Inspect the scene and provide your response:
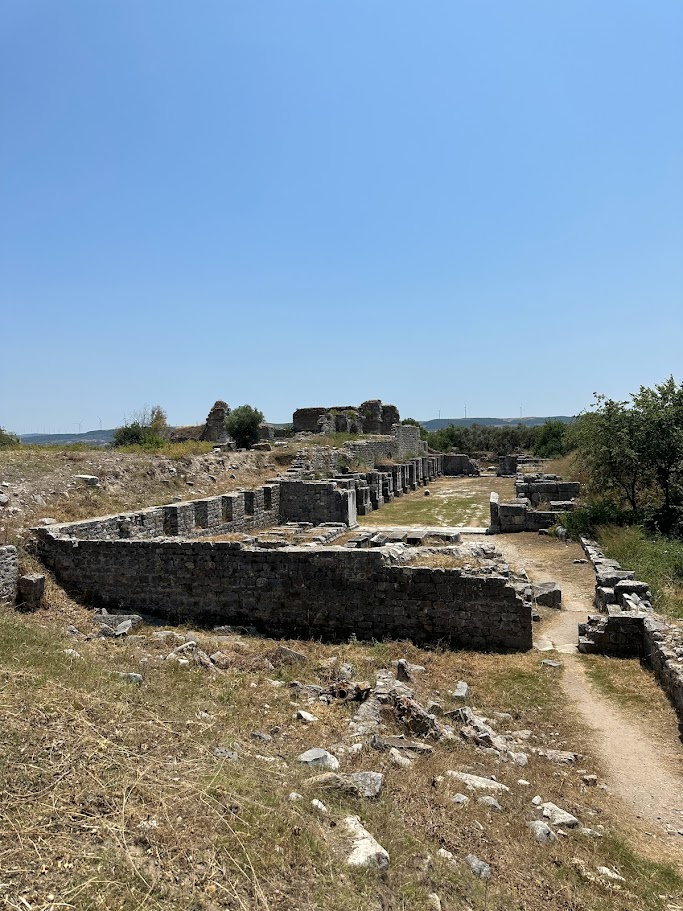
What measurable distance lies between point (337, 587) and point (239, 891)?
655cm

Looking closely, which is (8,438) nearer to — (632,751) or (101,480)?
(101,480)

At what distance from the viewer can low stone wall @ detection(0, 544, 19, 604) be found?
33.0 ft

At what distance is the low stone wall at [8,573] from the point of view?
10.0 metres

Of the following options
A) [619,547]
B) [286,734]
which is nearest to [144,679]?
[286,734]

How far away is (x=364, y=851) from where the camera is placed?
145 inches

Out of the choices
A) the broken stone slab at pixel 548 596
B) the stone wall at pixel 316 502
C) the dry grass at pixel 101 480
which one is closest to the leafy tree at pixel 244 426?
the dry grass at pixel 101 480

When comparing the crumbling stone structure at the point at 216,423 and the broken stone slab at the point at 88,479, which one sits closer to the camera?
the broken stone slab at the point at 88,479

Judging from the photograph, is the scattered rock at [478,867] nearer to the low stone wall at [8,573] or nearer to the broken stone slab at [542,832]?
the broken stone slab at [542,832]

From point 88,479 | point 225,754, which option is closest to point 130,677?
point 225,754

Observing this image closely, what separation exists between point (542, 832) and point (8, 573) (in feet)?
30.9

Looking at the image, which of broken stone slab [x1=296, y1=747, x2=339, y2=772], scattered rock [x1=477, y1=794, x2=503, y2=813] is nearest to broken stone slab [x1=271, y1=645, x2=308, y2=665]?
broken stone slab [x1=296, y1=747, x2=339, y2=772]

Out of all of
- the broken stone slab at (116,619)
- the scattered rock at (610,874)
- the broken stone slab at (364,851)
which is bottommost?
the scattered rock at (610,874)

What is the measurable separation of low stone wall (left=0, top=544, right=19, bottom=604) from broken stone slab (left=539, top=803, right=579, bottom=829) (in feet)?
29.9

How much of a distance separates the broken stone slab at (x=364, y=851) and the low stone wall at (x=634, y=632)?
177 inches
